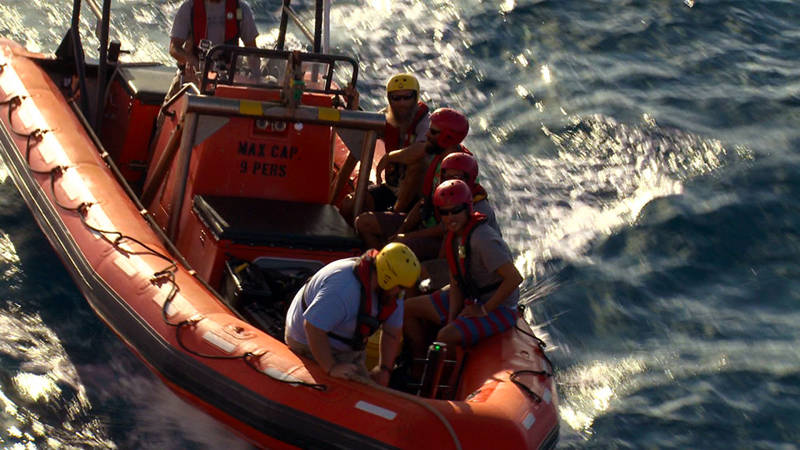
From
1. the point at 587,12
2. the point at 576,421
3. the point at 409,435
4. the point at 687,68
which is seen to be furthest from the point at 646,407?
the point at 587,12

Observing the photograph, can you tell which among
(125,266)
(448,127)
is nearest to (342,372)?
(125,266)

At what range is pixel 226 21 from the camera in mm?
8336

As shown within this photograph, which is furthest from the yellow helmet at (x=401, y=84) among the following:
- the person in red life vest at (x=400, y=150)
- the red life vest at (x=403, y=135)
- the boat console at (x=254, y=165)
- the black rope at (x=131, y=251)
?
the black rope at (x=131, y=251)

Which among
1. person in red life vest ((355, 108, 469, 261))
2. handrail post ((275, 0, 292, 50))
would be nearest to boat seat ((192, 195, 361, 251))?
person in red life vest ((355, 108, 469, 261))

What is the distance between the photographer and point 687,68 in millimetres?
11984

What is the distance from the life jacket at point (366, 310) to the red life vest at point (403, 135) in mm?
2167

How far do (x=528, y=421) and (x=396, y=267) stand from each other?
1.02m

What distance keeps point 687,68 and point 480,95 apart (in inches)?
82.0

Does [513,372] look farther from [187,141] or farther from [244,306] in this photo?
[187,141]

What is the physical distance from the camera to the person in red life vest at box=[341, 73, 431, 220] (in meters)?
7.29

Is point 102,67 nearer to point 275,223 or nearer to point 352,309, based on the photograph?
point 275,223

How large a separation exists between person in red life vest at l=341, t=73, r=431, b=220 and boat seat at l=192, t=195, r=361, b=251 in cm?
45

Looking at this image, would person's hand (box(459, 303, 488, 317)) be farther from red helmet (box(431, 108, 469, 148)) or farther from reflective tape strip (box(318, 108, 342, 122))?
reflective tape strip (box(318, 108, 342, 122))

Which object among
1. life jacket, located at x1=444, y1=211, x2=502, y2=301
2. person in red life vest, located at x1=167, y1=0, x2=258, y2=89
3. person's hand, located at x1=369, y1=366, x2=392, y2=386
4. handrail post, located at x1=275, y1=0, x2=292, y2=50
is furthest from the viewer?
handrail post, located at x1=275, y1=0, x2=292, y2=50
